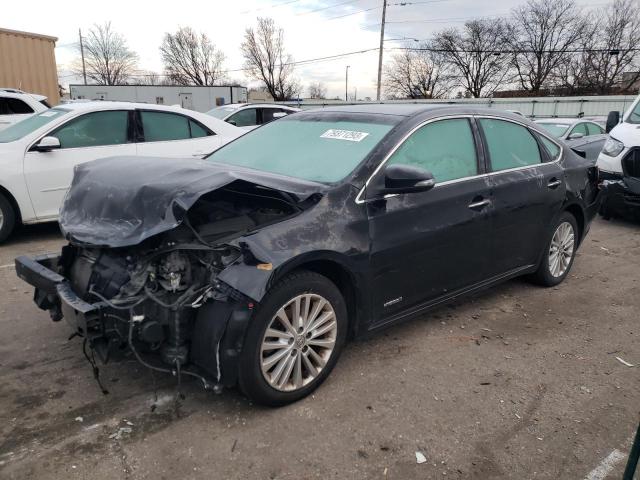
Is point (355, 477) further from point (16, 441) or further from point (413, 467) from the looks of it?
point (16, 441)

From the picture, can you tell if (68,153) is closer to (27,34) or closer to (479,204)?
(479,204)

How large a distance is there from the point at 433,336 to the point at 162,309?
213cm

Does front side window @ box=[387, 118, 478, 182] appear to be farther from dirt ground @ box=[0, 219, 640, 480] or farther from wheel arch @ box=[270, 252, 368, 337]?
dirt ground @ box=[0, 219, 640, 480]

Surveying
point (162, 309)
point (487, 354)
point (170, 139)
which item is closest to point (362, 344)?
point (487, 354)

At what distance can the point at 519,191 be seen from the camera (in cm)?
419

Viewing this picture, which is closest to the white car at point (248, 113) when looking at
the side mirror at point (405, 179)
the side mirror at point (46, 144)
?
the side mirror at point (46, 144)

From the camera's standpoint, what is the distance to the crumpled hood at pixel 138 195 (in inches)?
106

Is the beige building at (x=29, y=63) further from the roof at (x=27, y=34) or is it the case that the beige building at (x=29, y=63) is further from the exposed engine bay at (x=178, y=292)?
the exposed engine bay at (x=178, y=292)

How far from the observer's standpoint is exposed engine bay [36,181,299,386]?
2635mm

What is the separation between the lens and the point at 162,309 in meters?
2.68

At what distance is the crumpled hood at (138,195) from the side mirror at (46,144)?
3088 mm

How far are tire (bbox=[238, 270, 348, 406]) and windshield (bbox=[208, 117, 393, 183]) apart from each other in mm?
743

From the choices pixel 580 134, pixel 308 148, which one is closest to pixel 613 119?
pixel 580 134

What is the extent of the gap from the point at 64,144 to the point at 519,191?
5219mm
